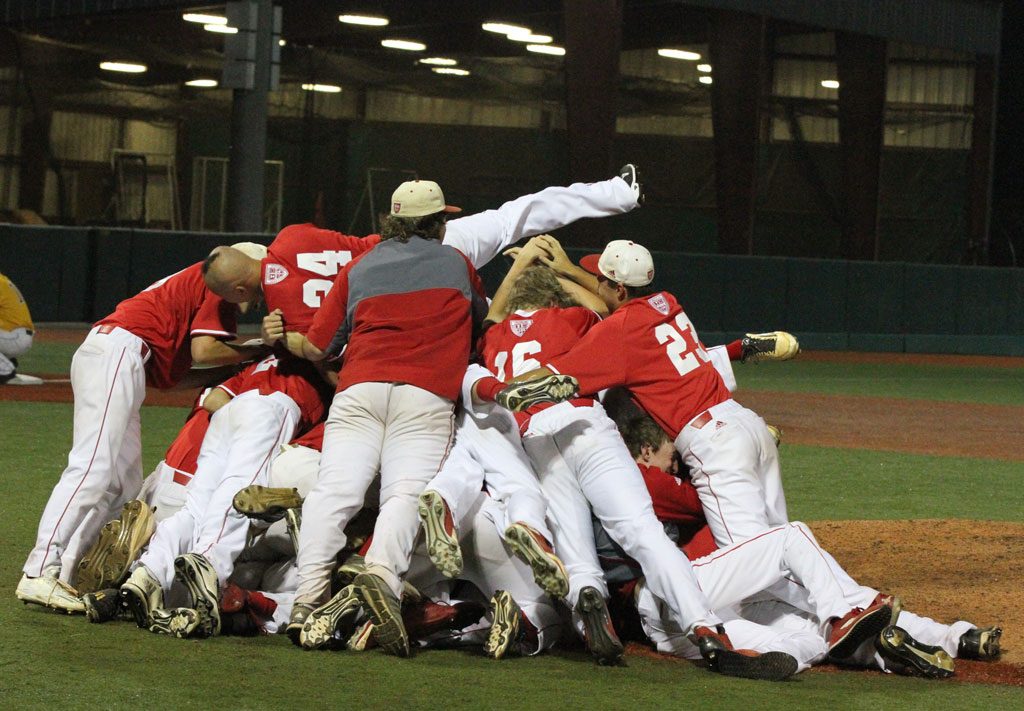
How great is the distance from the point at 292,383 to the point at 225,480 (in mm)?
599

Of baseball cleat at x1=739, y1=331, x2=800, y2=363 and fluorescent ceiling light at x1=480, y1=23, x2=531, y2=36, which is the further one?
fluorescent ceiling light at x1=480, y1=23, x2=531, y2=36

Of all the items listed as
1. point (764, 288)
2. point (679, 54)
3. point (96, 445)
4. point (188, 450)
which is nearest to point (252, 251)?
point (188, 450)

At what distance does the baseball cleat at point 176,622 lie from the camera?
4.91 metres

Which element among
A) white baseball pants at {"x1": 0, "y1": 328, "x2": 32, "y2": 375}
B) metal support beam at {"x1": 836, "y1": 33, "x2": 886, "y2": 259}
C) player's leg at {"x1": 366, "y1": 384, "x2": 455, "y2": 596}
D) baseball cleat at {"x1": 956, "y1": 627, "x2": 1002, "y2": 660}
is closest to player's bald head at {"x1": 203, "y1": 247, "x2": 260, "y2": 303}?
player's leg at {"x1": 366, "y1": 384, "x2": 455, "y2": 596}

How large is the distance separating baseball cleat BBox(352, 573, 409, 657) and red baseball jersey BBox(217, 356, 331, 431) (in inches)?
47.0

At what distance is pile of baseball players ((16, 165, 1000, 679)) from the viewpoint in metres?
4.86

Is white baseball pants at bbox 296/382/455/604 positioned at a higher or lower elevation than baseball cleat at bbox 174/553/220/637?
higher

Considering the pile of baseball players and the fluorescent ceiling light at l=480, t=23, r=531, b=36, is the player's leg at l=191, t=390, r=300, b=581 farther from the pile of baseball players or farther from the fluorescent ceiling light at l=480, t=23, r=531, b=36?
the fluorescent ceiling light at l=480, t=23, r=531, b=36

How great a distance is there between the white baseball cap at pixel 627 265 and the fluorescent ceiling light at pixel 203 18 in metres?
23.4

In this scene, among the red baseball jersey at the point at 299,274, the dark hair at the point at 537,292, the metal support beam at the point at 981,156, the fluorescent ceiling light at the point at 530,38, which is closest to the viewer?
the red baseball jersey at the point at 299,274

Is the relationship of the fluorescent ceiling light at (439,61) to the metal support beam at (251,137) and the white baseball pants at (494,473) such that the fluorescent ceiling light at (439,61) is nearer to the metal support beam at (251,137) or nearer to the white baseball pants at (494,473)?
the metal support beam at (251,137)

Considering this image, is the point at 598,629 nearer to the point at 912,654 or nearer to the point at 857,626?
the point at 857,626

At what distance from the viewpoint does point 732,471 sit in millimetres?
5309

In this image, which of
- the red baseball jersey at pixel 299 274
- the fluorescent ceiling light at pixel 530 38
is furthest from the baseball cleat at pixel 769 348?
the fluorescent ceiling light at pixel 530 38
